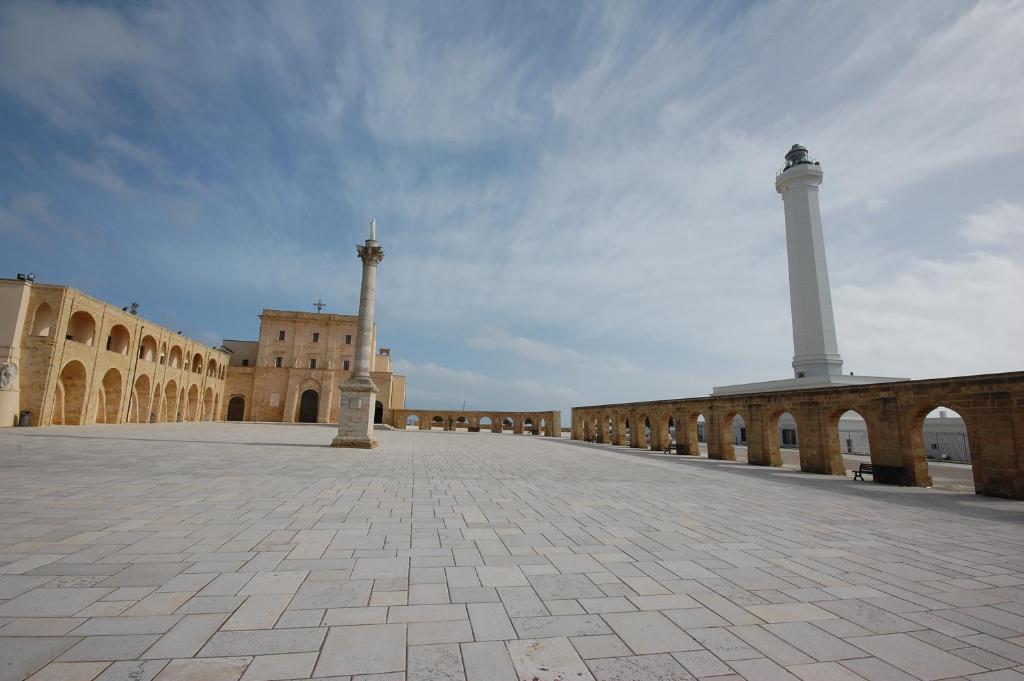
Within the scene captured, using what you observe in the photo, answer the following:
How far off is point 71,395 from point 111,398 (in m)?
4.10

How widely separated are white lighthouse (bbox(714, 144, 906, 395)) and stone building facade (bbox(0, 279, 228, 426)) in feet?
146

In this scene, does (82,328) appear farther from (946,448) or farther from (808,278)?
(808,278)

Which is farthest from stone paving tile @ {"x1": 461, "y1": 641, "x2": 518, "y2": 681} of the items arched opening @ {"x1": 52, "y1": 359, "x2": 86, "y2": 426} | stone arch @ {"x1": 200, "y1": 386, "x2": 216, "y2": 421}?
stone arch @ {"x1": 200, "y1": 386, "x2": 216, "y2": 421}

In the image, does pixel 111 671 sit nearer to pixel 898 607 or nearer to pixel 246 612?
pixel 246 612

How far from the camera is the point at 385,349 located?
53.0 meters

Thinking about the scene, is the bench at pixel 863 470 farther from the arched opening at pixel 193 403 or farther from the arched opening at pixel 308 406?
the arched opening at pixel 193 403

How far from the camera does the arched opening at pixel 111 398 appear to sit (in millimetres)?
27984

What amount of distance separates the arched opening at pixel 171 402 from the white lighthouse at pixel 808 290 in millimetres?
45356

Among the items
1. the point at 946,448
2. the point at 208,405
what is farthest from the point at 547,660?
the point at 208,405

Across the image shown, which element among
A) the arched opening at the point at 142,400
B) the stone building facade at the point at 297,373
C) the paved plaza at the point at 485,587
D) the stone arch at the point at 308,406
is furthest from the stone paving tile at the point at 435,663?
the stone arch at the point at 308,406

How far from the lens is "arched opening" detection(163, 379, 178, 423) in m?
35.1

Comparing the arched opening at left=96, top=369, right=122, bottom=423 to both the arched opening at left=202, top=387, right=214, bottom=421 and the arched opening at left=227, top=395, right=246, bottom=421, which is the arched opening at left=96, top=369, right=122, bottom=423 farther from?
the arched opening at left=227, top=395, right=246, bottom=421

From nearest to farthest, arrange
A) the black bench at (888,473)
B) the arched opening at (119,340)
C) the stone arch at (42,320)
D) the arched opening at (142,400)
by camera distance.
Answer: the black bench at (888,473)
the stone arch at (42,320)
the arched opening at (119,340)
the arched opening at (142,400)

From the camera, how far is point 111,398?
28.4m
